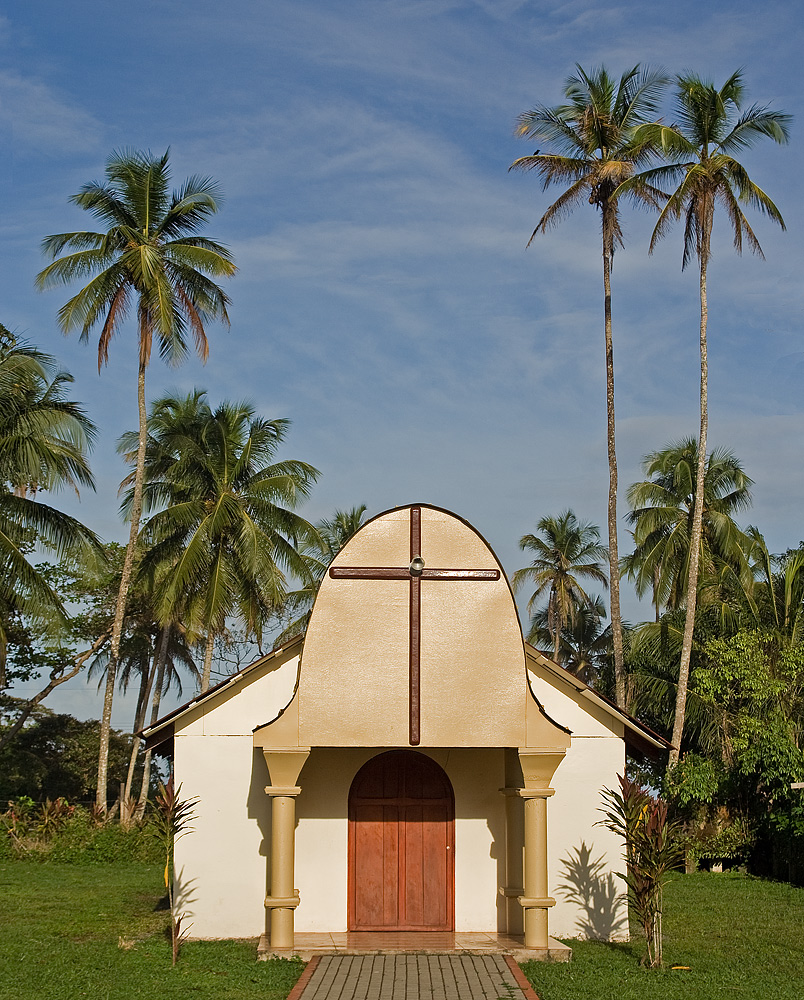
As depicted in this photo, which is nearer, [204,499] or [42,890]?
[42,890]

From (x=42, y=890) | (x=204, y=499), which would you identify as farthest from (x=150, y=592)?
(x=42, y=890)

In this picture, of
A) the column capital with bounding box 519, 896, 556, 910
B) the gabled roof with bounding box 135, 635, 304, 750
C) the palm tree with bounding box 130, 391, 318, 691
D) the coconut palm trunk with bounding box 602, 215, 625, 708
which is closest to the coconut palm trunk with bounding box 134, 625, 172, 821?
the palm tree with bounding box 130, 391, 318, 691

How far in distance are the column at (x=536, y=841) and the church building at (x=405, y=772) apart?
0.09 ft

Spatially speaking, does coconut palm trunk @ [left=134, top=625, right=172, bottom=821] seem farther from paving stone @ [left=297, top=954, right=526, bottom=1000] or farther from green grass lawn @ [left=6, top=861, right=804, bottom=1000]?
paving stone @ [left=297, top=954, right=526, bottom=1000]

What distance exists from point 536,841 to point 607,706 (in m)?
2.57

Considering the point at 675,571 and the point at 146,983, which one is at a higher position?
the point at 675,571

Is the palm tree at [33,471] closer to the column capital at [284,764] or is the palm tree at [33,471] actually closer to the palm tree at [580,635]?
the column capital at [284,764]

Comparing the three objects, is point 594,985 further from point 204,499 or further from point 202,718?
point 204,499

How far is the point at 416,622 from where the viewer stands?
14891mm

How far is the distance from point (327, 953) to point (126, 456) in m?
25.1

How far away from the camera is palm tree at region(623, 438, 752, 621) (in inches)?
1459

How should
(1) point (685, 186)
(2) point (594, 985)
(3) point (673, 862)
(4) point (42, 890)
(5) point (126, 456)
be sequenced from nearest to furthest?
1. (2) point (594, 985)
2. (3) point (673, 862)
3. (4) point (42, 890)
4. (1) point (685, 186)
5. (5) point (126, 456)

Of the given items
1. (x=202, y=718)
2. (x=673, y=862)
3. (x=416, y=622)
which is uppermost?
(x=416, y=622)

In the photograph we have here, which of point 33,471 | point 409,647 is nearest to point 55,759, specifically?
point 33,471
